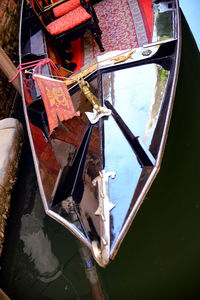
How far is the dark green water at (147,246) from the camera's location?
1.48m

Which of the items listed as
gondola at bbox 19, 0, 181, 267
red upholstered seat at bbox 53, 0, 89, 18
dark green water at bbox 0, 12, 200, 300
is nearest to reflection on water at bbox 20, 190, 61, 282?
dark green water at bbox 0, 12, 200, 300

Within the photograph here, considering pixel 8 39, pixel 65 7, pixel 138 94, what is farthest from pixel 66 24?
pixel 8 39

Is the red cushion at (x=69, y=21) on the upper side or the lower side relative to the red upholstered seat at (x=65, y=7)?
lower

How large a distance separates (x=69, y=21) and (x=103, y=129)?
4.53 ft

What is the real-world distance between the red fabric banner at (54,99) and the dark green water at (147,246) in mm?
859

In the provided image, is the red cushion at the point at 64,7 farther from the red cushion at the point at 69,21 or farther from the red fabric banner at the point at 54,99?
the red fabric banner at the point at 54,99

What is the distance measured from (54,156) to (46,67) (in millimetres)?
755

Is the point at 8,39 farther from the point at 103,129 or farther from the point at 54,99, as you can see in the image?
the point at 103,129

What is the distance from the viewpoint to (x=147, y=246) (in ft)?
5.18

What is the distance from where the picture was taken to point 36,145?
1.62 m

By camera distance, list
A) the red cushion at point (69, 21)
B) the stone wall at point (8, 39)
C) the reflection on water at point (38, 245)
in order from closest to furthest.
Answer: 1. the reflection on water at point (38, 245)
2. the red cushion at point (69, 21)
3. the stone wall at point (8, 39)

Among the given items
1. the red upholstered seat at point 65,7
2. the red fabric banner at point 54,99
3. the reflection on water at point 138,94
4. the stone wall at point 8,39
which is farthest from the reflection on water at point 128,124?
the stone wall at point 8,39

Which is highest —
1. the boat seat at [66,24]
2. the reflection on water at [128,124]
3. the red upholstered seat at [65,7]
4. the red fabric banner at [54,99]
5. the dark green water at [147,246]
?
the red upholstered seat at [65,7]

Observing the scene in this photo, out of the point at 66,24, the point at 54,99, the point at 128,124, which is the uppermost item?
the point at 66,24
